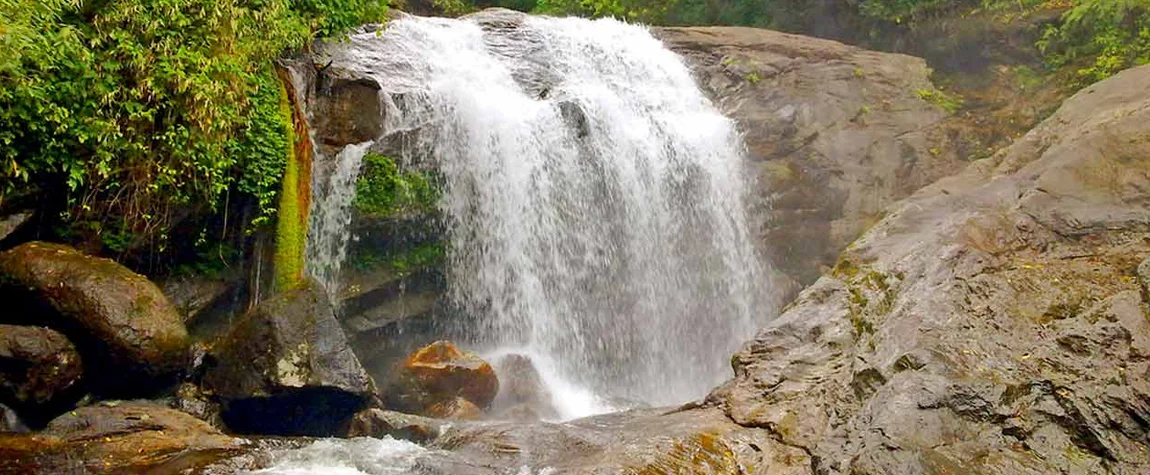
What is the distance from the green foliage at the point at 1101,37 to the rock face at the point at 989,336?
4.23m

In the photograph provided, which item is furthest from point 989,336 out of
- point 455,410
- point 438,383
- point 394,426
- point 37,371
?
point 37,371

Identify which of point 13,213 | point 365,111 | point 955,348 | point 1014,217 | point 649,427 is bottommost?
point 649,427

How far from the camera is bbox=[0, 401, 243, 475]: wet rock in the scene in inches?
251

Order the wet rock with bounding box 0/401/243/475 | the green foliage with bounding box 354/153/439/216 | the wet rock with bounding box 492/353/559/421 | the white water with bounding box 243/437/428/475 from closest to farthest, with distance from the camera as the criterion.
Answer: the wet rock with bounding box 0/401/243/475 → the white water with bounding box 243/437/428/475 → the wet rock with bounding box 492/353/559/421 → the green foliage with bounding box 354/153/439/216

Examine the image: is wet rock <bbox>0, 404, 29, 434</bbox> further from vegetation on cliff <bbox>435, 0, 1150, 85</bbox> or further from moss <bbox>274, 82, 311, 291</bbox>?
vegetation on cliff <bbox>435, 0, 1150, 85</bbox>

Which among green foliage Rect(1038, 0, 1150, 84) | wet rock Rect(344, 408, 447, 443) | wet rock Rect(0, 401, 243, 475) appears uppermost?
green foliage Rect(1038, 0, 1150, 84)

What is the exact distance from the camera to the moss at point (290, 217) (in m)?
10.4

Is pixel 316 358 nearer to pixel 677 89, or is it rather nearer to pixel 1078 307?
pixel 1078 307

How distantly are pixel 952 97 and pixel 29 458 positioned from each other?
15.9m

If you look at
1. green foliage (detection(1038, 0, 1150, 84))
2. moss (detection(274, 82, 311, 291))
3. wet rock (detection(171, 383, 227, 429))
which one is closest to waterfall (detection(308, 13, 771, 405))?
moss (detection(274, 82, 311, 291))

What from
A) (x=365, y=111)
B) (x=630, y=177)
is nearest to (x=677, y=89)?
(x=630, y=177)

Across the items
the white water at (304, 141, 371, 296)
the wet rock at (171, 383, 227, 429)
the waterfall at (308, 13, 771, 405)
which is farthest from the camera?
the waterfall at (308, 13, 771, 405)

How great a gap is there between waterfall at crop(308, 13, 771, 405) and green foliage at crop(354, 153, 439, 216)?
11.4 inches

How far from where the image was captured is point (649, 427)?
6910mm
